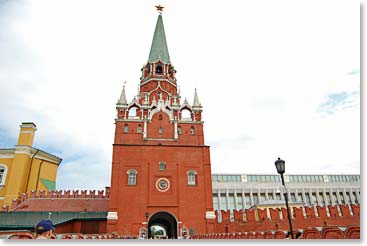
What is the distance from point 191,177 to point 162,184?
96.6 inches

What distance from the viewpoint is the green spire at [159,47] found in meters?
28.7

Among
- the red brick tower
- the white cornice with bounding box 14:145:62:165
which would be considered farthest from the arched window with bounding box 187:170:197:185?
the white cornice with bounding box 14:145:62:165

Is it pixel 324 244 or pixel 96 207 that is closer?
pixel 324 244

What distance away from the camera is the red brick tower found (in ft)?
63.5

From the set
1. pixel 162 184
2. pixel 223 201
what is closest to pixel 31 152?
pixel 162 184

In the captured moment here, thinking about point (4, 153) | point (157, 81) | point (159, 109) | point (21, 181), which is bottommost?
point (21, 181)

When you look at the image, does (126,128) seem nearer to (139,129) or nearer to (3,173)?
(139,129)

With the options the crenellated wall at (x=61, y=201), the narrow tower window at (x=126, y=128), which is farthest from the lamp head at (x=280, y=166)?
the crenellated wall at (x=61, y=201)

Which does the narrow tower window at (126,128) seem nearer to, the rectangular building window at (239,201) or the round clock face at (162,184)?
the round clock face at (162,184)

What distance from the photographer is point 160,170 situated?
821 inches

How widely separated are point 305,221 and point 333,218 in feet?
6.67

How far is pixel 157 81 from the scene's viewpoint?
88.7ft

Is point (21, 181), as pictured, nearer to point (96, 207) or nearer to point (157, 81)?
point (96, 207)

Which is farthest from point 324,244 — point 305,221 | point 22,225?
point 22,225
